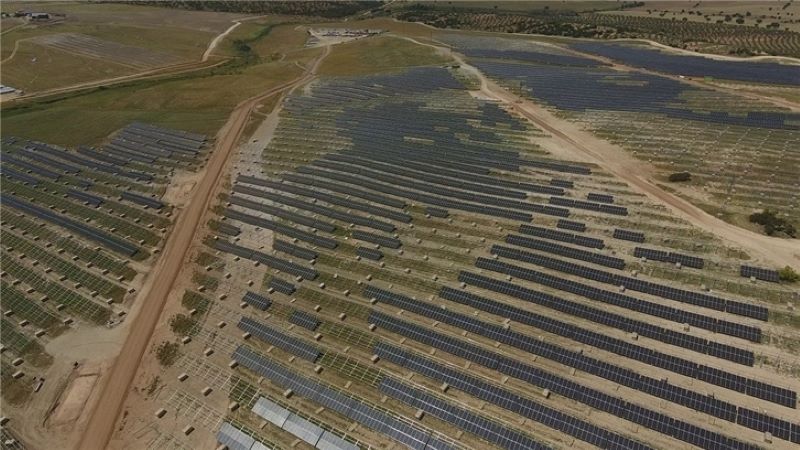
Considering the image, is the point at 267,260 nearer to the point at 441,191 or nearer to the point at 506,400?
the point at 441,191

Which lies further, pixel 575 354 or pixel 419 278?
pixel 419 278

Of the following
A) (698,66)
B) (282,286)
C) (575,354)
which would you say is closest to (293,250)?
(282,286)

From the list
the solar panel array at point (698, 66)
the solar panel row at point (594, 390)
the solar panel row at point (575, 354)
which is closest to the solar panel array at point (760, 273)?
the solar panel row at point (575, 354)

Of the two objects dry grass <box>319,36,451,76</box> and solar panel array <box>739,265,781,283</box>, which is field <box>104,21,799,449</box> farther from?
dry grass <box>319,36,451,76</box>

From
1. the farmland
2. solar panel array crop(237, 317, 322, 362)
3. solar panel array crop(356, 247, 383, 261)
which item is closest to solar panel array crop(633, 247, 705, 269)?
the farmland

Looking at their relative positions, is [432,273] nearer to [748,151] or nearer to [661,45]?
[748,151]
